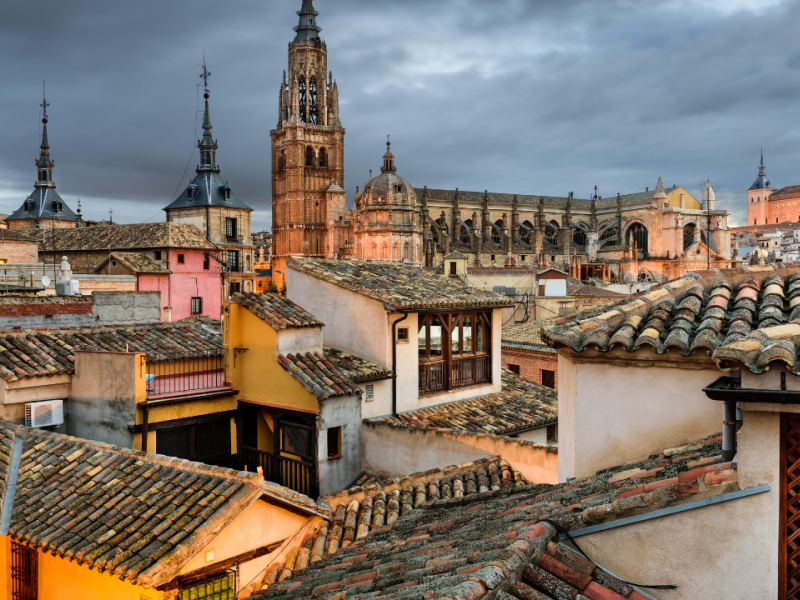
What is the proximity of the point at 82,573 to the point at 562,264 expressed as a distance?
68692 millimetres

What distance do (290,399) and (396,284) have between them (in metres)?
4.09

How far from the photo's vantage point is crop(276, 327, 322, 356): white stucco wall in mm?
10328

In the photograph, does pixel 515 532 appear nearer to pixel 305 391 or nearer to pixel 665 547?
pixel 665 547

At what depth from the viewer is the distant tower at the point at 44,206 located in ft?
179

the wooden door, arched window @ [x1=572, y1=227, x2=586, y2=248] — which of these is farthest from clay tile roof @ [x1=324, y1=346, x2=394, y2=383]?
arched window @ [x1=572, y1=227, x2=586, y2=248]

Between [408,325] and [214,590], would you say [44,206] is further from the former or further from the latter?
[214,590]

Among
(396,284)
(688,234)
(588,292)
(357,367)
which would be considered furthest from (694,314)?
(688,234)

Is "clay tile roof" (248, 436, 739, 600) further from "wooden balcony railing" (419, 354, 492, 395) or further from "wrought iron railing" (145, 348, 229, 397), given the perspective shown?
"wooden balcony railing" (419, 354, 492, 395)

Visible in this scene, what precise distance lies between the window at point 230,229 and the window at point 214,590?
56892mm

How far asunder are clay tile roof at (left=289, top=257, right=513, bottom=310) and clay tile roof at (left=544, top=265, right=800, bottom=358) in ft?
21.6

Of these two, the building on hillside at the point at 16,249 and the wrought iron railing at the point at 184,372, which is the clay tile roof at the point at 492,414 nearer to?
the wrought iron railing at the point at 184,372

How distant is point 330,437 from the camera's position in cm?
1013

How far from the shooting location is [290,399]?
10.1m

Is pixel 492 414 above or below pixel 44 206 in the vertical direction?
below
